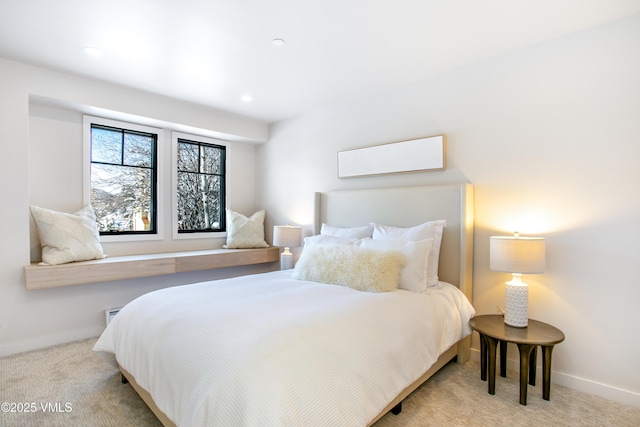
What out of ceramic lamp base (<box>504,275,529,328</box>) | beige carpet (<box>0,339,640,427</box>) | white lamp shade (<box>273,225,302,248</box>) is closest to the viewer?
beige carpet (<box>0,339,640,427</box>)

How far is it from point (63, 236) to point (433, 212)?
3402mm

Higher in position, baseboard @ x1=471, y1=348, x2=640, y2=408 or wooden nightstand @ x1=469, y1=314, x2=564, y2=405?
wooden nightstand @ x1=469, y1=314, x2=564, y2=405

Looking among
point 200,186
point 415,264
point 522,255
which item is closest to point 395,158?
point 415,264

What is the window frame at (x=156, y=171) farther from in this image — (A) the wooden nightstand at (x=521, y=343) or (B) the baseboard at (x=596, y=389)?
(B) the baseboard at (x=596, y=389)

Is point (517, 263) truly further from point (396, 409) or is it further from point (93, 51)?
point (93, 51)

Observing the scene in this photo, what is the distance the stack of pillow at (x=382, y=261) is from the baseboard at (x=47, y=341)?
2258mm

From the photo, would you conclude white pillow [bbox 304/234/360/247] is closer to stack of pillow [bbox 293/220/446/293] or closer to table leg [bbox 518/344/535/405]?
stack of pillow [bbox 293/220/446/293]

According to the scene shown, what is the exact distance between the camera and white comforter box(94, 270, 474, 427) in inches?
48.0

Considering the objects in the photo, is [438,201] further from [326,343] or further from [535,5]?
[326,343]

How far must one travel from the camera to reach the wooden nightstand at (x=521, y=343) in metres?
2.00

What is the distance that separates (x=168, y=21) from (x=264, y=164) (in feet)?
8.71

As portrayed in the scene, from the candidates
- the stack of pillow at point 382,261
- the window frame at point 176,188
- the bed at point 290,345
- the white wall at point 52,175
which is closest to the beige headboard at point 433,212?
the bed at point 290,345

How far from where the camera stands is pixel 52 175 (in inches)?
124

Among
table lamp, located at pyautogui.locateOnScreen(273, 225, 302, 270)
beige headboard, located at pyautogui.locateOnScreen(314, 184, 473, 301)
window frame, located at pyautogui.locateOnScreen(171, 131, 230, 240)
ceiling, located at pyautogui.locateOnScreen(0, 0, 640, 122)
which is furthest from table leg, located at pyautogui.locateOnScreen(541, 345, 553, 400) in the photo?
window frame, located at pyautogui.locateOnScreen(171, 131, 230, 240)
